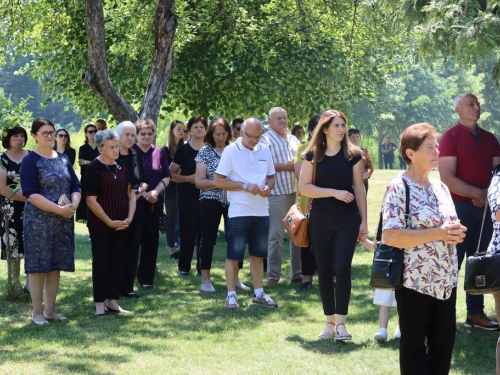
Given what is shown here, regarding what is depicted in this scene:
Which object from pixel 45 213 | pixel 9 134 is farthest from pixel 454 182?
pixel 9 134

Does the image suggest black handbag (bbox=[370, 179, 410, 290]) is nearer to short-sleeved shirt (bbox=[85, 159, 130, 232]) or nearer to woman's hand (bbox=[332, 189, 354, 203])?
woman's hand (bbox=[332, 189, 354, 203])

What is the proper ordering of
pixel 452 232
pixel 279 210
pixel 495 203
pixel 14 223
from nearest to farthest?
1. pixel 452 232
2. pixel 495 203
3. pixel 14 223
4. pixel 279 210

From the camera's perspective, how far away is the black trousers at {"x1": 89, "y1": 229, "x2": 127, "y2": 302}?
29.1ft

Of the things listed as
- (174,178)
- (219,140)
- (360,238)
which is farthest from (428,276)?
(174,178)

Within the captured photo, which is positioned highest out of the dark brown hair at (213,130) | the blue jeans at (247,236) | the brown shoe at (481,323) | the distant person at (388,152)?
the distant person at (388,152)

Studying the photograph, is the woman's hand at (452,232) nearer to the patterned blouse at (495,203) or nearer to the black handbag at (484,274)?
the black handbag at (484,274)

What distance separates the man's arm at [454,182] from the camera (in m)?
8.11

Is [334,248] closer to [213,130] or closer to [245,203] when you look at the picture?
[245,203]

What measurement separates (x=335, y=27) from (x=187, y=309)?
33.7ft

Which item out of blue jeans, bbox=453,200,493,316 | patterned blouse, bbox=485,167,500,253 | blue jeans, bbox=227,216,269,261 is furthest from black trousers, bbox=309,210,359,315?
patterned blouse, bbox=485,167,500,253

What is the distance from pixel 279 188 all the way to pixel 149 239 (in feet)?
6.01

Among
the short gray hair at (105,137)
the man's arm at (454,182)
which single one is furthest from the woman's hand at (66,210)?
the man's arm at (454,182)

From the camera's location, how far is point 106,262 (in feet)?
29.3

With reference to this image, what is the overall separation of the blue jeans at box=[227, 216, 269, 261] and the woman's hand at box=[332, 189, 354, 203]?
1.97 metres
